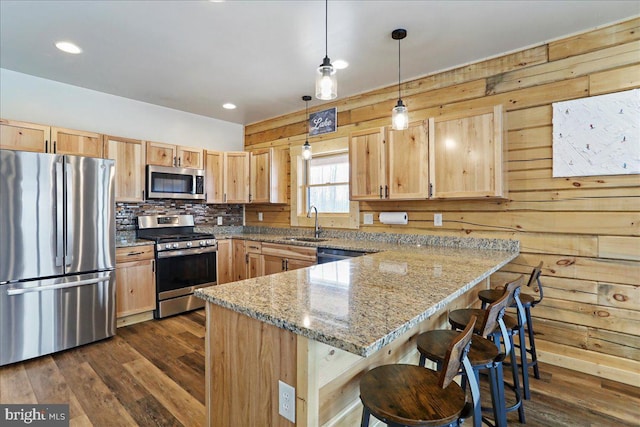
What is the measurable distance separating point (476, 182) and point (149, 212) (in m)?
3.85

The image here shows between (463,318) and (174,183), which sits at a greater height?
(174,183)

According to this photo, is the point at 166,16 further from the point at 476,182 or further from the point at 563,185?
the point at 563,185

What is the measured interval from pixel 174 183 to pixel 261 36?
2324 mm

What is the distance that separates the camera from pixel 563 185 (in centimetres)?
247

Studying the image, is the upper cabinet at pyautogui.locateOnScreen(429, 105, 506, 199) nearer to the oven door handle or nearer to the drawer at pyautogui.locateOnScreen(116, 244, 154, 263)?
the oven door handle

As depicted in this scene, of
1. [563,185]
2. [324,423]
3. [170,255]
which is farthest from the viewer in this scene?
[170,255]

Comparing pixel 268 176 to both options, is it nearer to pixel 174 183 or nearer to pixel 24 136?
pixel 174 183

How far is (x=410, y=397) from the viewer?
1.09 m

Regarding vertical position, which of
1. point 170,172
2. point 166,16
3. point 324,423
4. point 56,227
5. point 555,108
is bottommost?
point 324,423

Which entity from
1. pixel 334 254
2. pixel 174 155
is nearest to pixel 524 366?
pixel 334 254

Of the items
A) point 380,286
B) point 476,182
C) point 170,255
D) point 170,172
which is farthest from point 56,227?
point 476,182

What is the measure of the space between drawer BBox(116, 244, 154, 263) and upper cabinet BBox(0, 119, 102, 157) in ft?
3.54

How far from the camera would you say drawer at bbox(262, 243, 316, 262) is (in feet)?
11.1

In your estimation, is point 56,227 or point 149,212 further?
point 149,212
